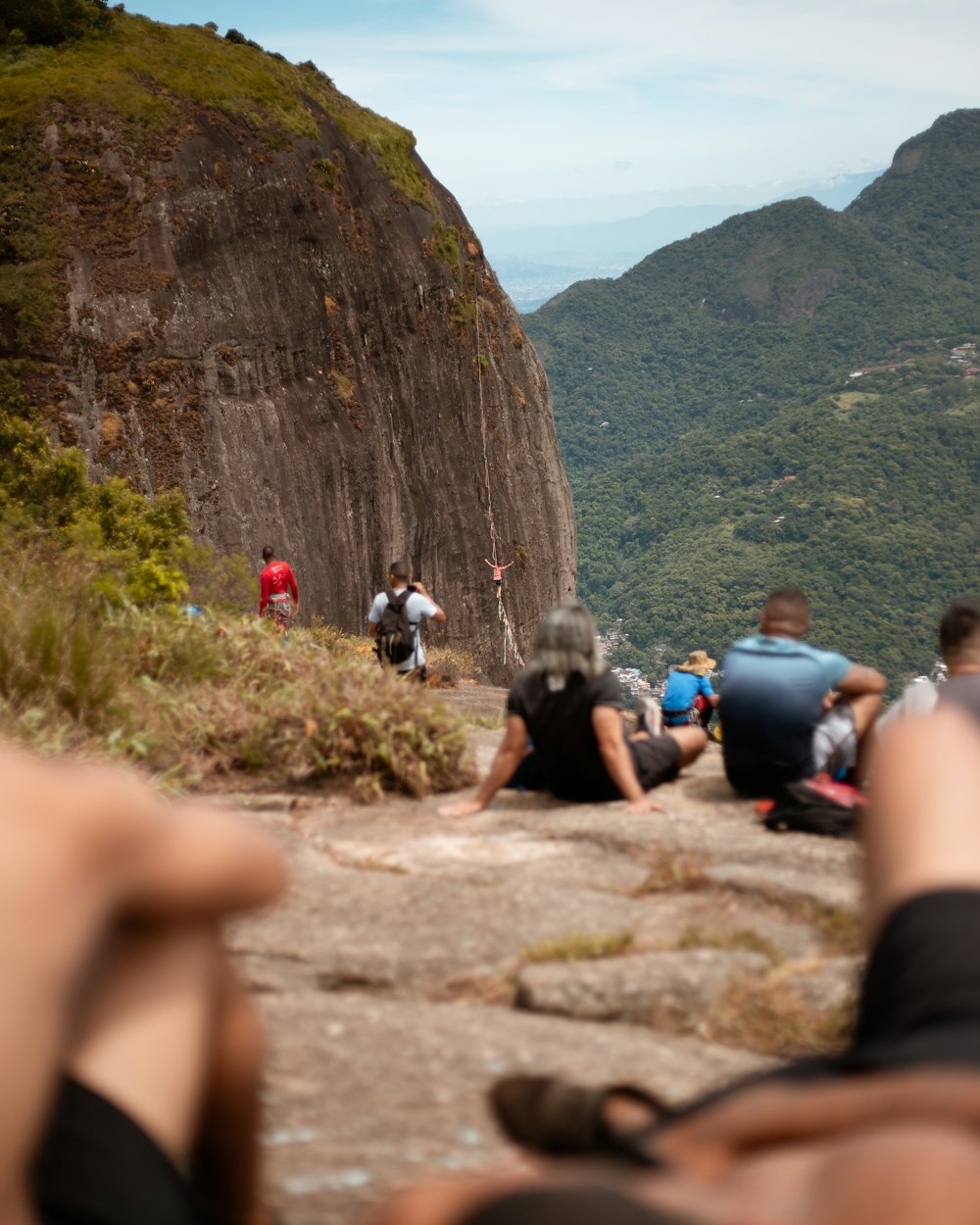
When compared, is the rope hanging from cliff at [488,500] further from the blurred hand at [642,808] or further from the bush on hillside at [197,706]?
the blurred hand at [642,808]

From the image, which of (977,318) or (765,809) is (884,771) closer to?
(765,809)

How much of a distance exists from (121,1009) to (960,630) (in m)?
5.77

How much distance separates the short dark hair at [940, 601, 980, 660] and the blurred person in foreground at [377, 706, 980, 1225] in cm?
507

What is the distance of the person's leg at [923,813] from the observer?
70.9 inches

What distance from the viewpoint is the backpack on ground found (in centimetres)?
637

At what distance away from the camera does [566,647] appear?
715 cm

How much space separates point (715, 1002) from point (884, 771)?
93.8 inches

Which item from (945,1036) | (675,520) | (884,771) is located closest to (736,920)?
(884,771)

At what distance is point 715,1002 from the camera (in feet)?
13.7

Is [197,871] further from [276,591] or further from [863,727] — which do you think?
[276,591]

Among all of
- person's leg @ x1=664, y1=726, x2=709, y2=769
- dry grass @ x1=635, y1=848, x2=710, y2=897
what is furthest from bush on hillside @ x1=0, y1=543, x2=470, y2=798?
dry grass @ x1=635, y1=848, x2=710, y2=897

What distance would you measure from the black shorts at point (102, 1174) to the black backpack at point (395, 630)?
11.4 m

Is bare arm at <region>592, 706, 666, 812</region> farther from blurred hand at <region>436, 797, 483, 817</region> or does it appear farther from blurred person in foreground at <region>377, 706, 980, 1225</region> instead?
blurred person in foreground at <region>377, 706, 980, 1225</region>

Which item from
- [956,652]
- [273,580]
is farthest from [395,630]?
[956,652]
